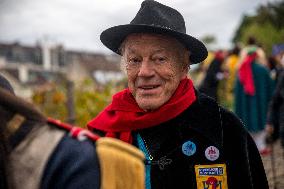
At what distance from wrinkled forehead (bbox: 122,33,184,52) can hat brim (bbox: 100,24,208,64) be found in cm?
3

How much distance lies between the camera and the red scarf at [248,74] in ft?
26.5

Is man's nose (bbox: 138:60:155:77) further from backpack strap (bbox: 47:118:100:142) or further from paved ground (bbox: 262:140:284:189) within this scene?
paved ground (bbox: 262:140:284:189)

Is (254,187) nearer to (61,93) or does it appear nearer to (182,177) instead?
(182,177)

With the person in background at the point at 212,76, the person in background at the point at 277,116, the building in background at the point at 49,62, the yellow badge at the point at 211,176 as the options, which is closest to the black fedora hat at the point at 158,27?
the yellow badge at the point at 211,176

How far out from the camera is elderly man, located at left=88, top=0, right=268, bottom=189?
2.56 metres

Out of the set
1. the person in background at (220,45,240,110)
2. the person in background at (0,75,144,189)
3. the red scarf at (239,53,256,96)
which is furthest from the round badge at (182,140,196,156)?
the person in background at (220,45,240,110)

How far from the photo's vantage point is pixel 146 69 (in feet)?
8.72

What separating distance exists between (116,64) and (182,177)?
50748 millimetres

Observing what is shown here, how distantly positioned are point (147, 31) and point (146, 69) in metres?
0.22

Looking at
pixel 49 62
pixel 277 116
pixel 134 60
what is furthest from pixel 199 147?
pixel 49 62

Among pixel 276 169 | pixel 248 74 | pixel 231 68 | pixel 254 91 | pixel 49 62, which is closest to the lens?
pixel 276 169

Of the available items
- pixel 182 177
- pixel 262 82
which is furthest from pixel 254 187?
pixel 262 82

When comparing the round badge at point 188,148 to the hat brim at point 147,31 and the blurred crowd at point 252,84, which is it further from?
the blurred crowd at point 252,84

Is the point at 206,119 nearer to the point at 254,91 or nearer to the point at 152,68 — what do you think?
the point at 152,68
